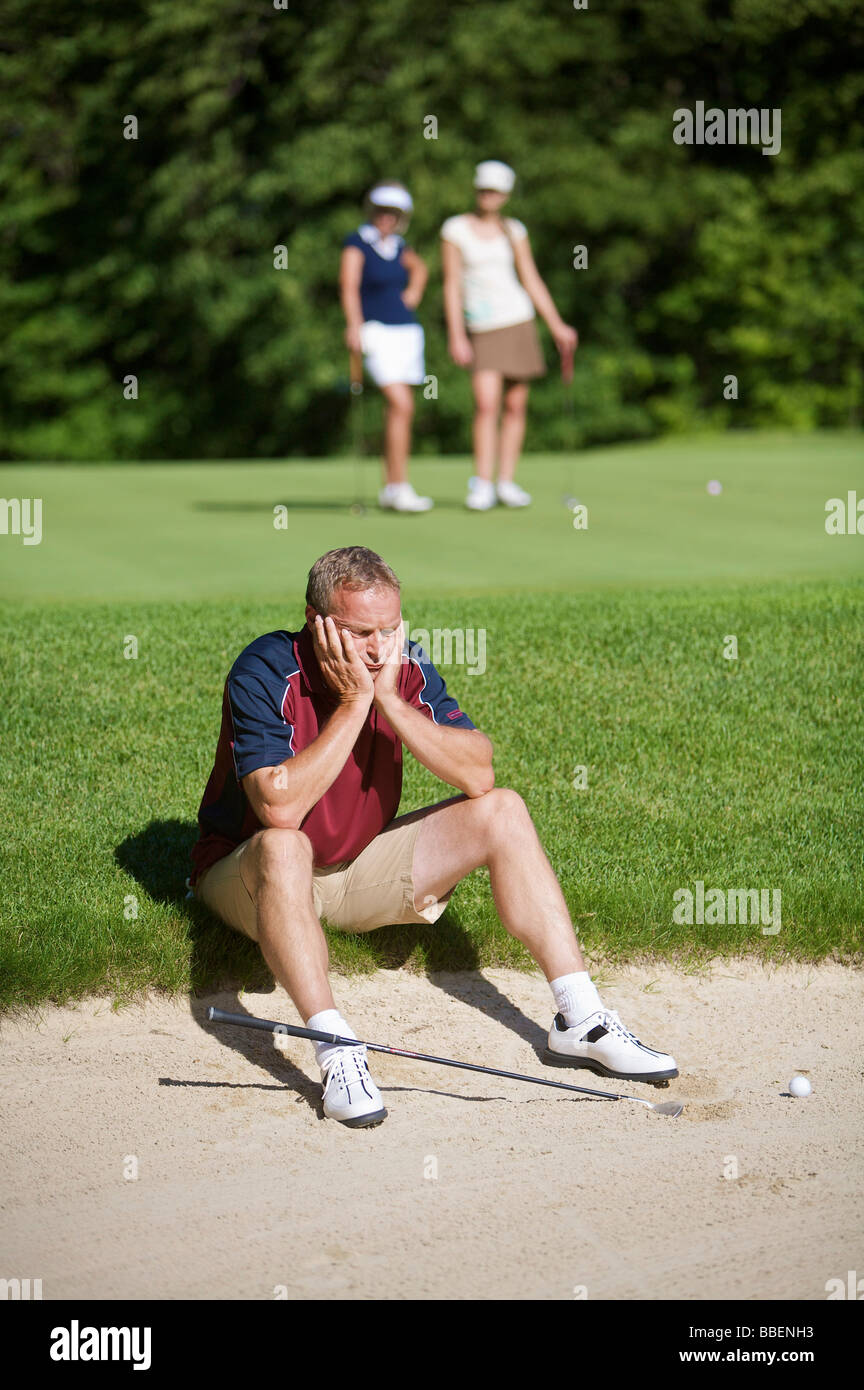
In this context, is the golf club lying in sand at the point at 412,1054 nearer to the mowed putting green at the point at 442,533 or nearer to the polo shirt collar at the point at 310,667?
the polo shirt collar at the point at 310,667

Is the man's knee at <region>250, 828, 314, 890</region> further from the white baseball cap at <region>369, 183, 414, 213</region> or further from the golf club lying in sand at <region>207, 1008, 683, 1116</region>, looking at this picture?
the white baseball cap at <region>369, 183, 414, 213</region>

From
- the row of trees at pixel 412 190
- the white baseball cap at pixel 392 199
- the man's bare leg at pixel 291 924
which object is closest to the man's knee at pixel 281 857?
the man's bare leg at pixel 291 924

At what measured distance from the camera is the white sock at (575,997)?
453 centimetres

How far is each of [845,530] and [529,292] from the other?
2811 millimetres

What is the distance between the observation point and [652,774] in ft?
21.4

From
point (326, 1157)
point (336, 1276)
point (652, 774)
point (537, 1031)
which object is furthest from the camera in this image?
A: point (652, 774)

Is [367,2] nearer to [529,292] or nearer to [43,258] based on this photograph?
[43,258]

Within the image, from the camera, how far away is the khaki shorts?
4805mm

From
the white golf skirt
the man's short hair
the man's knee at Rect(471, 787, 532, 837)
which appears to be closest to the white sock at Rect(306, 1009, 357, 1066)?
the man's knee at Rect(471, 787, 532, 837)

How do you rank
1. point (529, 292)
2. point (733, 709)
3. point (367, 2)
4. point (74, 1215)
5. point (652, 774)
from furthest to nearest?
1. point (367, 2)
2. point (529, 292)
3. point (733, 709)
4. point (652, 774)
5. point (74, 1215)

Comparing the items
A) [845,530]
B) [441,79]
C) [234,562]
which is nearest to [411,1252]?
[234,562]

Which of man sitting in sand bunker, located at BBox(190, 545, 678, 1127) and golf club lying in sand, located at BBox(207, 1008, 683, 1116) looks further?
man sitting in sand bunker, located at BBox(190, 545, 678, 1127)

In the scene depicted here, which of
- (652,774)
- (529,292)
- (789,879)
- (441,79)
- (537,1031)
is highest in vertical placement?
(441,79)

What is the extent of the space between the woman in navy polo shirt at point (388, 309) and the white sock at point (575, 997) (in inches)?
265
